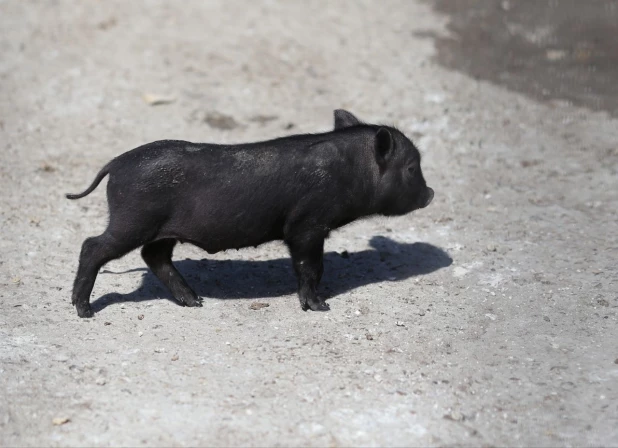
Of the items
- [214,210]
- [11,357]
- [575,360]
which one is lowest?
[11,357]

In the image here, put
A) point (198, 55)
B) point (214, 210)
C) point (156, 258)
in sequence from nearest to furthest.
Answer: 1. point (214, 210)
2. point (156, 258)
3. point (198, 55)

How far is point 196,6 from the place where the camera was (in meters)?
14.4

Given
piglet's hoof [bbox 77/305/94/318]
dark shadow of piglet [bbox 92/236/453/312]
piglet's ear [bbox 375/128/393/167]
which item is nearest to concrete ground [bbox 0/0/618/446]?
dark shadow of piglet [bbox 92/236/453/312]

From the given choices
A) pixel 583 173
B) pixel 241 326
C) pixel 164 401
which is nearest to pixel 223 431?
pixel 164 401

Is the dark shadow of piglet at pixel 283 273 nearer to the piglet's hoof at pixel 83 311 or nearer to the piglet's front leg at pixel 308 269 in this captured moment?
the piglet's hoof at pixel 83 311

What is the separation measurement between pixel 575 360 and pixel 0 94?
9.15 metres

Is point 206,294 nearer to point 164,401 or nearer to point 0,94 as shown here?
point 164,401

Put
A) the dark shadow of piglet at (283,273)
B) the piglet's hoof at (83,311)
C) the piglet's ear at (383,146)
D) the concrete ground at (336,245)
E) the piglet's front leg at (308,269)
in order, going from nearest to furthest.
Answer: the concrete ground at (336,245) < the piglet's hoof at (83,311) < the piglet's front leg at (308,269) < the piglet's ear at (383,146) < the dark shadow of piglet at (283,273)

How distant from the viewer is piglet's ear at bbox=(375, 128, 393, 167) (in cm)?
781

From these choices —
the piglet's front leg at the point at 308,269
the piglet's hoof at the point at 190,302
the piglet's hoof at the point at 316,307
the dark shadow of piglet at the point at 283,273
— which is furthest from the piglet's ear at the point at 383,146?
the piglet's hoof at the point at 190,302

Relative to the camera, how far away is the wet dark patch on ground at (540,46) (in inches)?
513

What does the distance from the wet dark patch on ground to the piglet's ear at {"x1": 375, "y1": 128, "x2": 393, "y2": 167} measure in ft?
18.4

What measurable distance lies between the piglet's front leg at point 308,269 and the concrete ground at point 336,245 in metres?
0.13

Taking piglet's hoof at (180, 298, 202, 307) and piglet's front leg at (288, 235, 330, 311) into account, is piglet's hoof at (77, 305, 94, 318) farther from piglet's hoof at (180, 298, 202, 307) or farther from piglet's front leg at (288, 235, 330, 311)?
piglet's front leg at (288, 235, 330, 311)
